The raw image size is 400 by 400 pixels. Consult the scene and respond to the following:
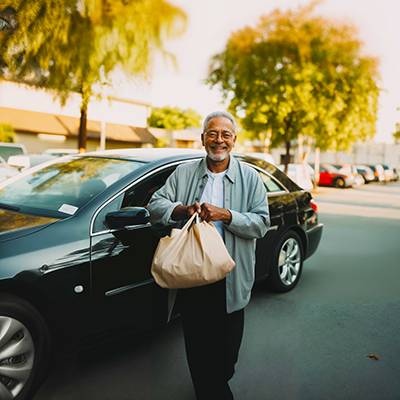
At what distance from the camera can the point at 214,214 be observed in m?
2.35

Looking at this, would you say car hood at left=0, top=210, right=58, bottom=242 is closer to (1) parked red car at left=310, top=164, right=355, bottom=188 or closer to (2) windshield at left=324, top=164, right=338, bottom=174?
(1) parked red car at left=310, top=164, right=355, bottom=188

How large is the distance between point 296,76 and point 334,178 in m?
12.9

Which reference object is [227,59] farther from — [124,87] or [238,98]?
[238,98]

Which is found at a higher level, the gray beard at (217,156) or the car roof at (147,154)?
the gray beard at (217,156)

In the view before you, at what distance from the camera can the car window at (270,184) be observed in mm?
4590

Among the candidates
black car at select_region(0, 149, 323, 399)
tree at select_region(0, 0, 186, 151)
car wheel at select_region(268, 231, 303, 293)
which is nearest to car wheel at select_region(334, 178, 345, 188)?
tree at select_region(0, 0, 186, 151)

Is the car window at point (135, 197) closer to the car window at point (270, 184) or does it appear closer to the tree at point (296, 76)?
the car window at point (270, 184)

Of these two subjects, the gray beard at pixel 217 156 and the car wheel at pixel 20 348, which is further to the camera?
the gray beard at pixel 217 156

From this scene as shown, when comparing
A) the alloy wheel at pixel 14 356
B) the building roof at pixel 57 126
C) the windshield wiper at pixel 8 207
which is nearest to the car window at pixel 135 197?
the windshield wiper at pixel 8 207

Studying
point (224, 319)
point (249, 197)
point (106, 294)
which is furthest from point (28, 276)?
point (249, 197)

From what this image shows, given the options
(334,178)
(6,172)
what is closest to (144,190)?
(6,172)

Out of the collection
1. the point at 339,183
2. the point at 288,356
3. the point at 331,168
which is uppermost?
the point at 331,168

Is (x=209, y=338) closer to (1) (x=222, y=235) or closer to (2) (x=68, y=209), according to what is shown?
(1) (x=222, y=235)

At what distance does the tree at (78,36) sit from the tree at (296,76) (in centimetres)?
353
